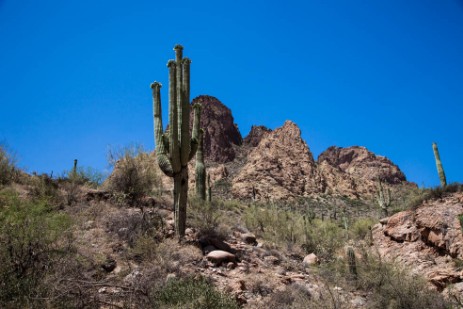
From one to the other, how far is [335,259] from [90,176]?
32.8 ft

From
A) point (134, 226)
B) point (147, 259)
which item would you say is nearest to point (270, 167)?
point (134, 226)

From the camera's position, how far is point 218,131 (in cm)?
7450

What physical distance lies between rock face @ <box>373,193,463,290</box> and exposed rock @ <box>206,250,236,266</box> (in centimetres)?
514

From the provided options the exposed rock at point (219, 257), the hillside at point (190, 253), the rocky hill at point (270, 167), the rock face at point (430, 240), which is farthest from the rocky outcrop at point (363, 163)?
the exposed rock at point (219, 257)

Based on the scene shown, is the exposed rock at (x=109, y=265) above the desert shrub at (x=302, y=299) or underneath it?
above

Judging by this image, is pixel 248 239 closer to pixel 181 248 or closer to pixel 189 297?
pixel 181 248

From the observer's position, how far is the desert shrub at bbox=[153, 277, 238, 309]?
19.8 feet

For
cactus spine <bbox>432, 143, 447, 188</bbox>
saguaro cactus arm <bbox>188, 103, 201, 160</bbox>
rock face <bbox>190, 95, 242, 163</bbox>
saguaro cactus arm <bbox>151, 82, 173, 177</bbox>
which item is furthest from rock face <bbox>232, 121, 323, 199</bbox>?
saguaro cactus arm <bbox>151, 82, 173, 177</bbox>

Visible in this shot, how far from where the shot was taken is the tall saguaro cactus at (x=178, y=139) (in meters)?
10.4

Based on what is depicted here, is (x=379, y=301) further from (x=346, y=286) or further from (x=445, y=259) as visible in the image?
(x=445, y=259)

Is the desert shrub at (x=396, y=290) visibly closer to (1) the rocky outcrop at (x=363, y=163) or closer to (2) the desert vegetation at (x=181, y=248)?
(2) the desert vegetation at (x=181, y=248)

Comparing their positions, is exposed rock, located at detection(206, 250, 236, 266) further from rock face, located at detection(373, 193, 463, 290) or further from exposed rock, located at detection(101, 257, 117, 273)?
rock face, located at detection(373, 193, 463, 290)

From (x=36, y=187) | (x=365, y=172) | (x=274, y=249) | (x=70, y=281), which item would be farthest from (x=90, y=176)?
(x=365, y=172)

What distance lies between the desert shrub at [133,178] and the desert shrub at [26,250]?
17.3 ft
